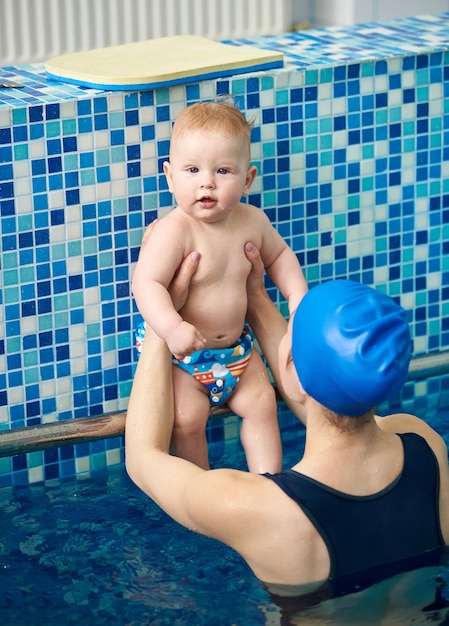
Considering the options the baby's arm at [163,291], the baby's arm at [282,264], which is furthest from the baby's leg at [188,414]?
the baby's arm at [282,264]

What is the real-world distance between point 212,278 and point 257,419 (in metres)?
0.35

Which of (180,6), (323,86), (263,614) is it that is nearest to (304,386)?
(263,614)

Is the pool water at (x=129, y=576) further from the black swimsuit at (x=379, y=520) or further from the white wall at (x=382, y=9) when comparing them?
the white wall at (x=382, y=9)

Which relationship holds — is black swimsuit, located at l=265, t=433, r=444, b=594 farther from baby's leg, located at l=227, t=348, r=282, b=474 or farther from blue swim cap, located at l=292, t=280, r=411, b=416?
baby's leg, located at l=227, t=348, r=282, b=474

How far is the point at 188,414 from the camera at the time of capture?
2658 millimetres

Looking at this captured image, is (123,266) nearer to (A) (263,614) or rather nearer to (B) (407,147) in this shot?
(B) (407,147)

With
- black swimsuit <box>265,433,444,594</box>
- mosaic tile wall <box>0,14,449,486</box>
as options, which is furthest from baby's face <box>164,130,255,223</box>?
black swimsuit <box>265,433,444,594</box>

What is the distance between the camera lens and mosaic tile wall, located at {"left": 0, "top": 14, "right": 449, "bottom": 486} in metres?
2.86

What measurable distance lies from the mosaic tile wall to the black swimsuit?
1.08 m

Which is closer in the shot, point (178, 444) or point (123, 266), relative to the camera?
point (178, 444)

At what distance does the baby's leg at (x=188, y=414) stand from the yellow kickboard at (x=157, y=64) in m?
0.73

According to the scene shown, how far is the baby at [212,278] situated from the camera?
2.50 m

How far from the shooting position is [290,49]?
3324 mm

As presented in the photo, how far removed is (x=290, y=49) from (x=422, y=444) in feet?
5.04
